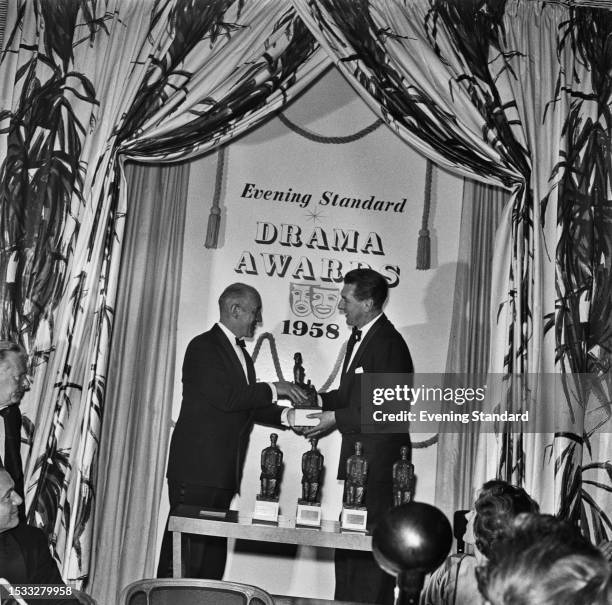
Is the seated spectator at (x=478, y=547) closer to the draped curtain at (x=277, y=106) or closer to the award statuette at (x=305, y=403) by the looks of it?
the draped curtain at (x=277, y=106)

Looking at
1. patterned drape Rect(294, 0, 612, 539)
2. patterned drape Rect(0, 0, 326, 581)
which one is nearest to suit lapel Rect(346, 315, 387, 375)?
patterned drape Rect(294, 0, 612, 539)

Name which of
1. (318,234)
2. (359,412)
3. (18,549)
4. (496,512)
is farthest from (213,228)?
(496,512)

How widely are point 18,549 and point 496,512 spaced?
185 cm

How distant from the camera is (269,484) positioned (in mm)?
4895

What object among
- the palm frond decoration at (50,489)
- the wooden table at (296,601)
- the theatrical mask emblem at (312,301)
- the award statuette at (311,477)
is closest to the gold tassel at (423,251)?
the theatrical mask emblem at (312,301)

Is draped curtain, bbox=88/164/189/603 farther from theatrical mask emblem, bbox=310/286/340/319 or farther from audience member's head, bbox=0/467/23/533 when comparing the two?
audience member's head, bbox=0/467/23/533

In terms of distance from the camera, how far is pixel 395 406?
5.57m

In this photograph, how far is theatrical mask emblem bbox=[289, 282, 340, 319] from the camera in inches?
222

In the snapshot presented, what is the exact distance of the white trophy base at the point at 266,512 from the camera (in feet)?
15.4

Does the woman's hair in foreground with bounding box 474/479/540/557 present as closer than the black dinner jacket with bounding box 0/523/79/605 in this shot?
Yes

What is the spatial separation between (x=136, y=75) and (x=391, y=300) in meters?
2.05

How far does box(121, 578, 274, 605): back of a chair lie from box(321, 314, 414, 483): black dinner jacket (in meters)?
2.30

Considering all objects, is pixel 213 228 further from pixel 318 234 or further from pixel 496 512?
pixel 496 512

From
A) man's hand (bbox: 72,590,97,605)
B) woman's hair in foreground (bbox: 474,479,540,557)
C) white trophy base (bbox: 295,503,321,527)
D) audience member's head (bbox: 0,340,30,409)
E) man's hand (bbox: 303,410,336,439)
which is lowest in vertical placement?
man's hand (bbox: 72,590,97,605)
